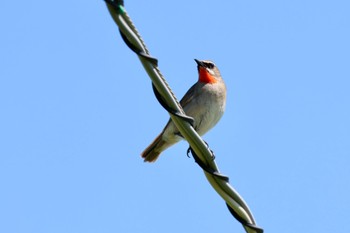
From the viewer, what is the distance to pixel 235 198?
4219 millimetres

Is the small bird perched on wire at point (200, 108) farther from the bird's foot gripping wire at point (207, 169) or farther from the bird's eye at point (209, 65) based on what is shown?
the bird's foot gripping wire at point (207, 169)

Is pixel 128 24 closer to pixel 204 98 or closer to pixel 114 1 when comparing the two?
pixel 114 1

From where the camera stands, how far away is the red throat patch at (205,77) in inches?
424

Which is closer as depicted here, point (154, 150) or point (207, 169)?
point (207, 169)

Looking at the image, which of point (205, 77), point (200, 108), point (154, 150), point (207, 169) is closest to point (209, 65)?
point (205, 77)

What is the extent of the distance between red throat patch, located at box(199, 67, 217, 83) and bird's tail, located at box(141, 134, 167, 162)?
44.4 inches

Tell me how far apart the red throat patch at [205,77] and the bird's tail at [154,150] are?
1.13 metres

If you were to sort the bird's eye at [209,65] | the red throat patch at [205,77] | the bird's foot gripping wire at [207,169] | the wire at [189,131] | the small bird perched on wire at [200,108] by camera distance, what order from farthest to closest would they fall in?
the bird's eye at [209,65], the red throat patch at [205,77], the small bird perched on wire at [200,108], the bird's foot gripping wire at [207,169], the wire at [189,131]

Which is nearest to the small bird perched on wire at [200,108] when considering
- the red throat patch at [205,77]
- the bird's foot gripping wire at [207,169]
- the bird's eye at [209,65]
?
the red throat patch at [205,77]

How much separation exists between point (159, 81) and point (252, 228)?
3.41 ft

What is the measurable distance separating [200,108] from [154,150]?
1095 mm

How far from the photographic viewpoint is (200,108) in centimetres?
1013

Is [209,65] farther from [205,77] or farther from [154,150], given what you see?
[154,150]

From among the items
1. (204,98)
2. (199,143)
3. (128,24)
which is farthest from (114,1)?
(204,98)
